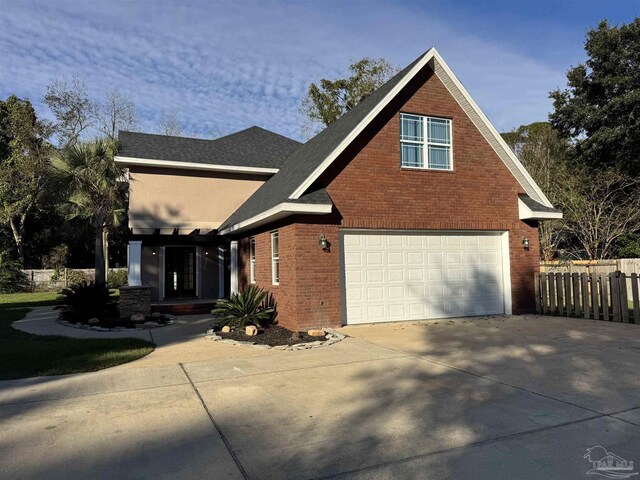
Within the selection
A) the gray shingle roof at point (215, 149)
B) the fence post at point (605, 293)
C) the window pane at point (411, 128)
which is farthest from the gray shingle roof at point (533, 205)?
the gray shingle roof at point (215, 149)

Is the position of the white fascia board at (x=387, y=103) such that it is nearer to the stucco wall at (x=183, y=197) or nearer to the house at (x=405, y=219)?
the house at (x=405, y=219)

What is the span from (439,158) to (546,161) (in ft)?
66.6

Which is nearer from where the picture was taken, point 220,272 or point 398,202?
point 398,202

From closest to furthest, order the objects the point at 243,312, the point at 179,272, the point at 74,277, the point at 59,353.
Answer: the point at 59,353 < the point at 243,312 < the point at 179,272 < the point at 74,277

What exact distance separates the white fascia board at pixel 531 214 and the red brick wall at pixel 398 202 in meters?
0.16

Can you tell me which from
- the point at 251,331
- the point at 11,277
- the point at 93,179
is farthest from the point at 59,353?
the point at 11,277

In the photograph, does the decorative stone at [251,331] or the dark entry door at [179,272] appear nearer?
the decorative stone at [251,331]

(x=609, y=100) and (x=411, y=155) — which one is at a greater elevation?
(x=609, y=100)

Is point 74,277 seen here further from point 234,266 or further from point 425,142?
point 425,142

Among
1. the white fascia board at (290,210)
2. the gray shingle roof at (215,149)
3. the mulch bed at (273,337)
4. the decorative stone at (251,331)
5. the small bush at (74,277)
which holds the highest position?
the gray shingle roof at (215,149)

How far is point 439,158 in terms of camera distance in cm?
1309

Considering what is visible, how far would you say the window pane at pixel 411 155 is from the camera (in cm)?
1263

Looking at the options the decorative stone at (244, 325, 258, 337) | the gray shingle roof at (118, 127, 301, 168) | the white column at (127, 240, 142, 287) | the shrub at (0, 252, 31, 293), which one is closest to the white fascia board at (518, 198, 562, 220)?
the decorative stone at (244, 325, 258, 337)

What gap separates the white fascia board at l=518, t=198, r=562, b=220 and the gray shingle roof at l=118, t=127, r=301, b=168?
31.0ft
